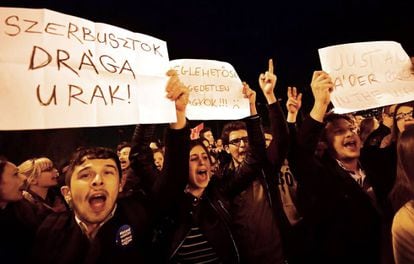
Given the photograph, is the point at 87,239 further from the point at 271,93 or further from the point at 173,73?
the point at 271,93

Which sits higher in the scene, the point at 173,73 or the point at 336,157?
the point at 173,73

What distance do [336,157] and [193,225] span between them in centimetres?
122

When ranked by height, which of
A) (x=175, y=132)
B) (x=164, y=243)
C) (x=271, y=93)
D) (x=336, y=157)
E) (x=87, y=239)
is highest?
(x=271, y=93)

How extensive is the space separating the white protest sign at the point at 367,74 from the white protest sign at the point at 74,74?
125 cm

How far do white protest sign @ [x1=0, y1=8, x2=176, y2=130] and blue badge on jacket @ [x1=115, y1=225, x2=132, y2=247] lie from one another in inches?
20.7

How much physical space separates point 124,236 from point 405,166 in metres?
1.42

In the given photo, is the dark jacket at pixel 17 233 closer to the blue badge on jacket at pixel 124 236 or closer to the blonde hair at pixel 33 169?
the blue badge on jacket at pixel 124 236

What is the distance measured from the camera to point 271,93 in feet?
8.82

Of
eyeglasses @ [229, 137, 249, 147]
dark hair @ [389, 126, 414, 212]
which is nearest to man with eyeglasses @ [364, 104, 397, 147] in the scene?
eyeglasses @ [229, 137, 249, 147]

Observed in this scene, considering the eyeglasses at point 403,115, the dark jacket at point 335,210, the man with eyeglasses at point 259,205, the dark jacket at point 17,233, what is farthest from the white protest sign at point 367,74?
the dark jacket at point 17,233

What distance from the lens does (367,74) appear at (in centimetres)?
258

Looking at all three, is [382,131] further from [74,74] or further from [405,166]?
[74,74]

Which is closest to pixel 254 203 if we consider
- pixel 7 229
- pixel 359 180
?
pixel 359 180

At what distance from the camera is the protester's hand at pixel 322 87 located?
2.39 metres
